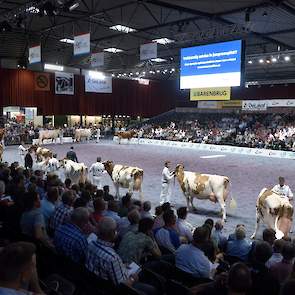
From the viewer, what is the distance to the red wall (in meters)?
32.6

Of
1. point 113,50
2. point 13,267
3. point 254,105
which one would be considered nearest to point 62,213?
point 13,267

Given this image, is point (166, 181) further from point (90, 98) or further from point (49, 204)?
point (90, 98)

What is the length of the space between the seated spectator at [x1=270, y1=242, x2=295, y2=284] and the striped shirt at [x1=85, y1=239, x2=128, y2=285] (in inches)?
61.9

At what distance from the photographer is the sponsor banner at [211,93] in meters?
18.8

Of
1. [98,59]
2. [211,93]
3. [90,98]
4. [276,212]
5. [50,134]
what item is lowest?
[276,212]

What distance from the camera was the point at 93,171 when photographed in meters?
12.7

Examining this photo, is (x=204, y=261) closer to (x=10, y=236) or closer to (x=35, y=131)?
(x=10, y=236)

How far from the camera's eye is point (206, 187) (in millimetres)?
10531

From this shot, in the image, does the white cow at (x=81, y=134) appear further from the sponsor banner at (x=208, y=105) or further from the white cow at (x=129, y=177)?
the white cow at (x=129, y=177)

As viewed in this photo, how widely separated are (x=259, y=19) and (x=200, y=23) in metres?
3.46

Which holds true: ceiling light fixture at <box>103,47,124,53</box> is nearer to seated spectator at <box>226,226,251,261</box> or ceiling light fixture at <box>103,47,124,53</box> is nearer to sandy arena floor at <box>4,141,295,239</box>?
sandy arena floor at <box>4,141,295,239</box>

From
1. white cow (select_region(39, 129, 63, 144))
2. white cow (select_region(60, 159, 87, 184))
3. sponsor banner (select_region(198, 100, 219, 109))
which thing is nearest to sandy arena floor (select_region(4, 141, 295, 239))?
white cow (select_region(60, 159, 87, 184))

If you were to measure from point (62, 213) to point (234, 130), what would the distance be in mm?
26352

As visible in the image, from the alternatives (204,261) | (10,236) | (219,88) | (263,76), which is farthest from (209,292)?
(263,76)
